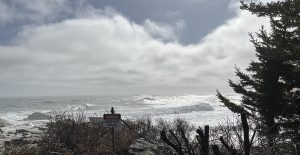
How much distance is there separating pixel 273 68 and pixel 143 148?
7.35 m

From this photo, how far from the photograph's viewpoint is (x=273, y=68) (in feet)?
55.8

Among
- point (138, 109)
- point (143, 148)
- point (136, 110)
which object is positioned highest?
point (138, 109)

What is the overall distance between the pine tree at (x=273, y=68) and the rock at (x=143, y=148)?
3.19 m

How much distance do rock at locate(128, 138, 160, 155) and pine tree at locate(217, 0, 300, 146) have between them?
10.5 feet

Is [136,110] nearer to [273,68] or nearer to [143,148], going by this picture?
[273,68]

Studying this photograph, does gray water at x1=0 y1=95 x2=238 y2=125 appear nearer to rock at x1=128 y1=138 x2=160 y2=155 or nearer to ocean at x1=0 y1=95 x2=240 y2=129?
ocean at x1=0 y1=95 x2=240 y2=129

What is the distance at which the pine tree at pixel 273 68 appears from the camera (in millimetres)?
12203

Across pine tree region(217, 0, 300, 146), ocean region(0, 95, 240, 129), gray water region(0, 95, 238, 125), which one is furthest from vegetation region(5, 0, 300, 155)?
gray water region(0, 95, 238, 125)

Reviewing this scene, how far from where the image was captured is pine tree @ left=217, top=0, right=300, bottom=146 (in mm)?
12203

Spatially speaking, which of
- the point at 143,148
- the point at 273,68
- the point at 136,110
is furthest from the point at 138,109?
the point at 143,148

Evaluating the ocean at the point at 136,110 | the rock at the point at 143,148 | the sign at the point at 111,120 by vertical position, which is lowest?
the rock at the point at 143,148

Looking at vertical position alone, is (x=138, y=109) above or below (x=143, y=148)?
above

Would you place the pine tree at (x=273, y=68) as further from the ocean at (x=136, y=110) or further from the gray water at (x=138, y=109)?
the gray water at (x=138, y=109)

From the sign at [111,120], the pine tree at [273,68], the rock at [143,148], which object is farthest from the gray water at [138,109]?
the sign at [111,120]
